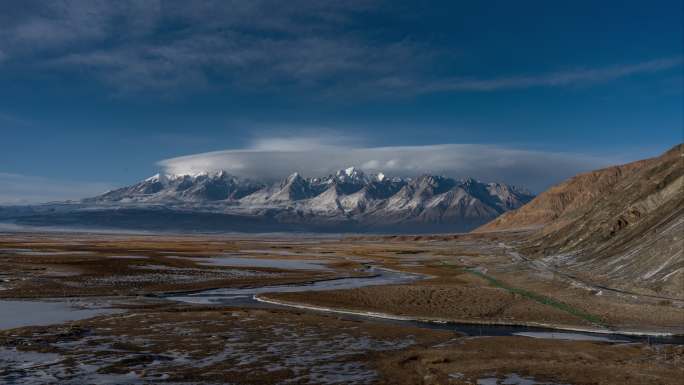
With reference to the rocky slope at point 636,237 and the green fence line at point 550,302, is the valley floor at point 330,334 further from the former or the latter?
the rocky slope at point 636,237

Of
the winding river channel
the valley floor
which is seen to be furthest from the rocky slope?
the winding river channel

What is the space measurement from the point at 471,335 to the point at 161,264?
57224 mm

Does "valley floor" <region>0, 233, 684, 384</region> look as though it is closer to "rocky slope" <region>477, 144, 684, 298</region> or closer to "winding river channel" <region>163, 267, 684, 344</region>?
"winding river channel" <region>163, 267, 684, 344</region>

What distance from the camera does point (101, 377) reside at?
69.2 ft

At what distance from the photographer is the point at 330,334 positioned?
30.6 metres

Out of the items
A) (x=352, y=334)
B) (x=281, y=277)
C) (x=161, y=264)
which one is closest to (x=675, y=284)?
(x=352, y=334)

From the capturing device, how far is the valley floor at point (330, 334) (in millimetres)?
22188

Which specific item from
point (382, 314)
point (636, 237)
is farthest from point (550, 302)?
point (636, 237)

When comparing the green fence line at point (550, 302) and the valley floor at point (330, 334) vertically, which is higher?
the valley floor at point (330, 334)

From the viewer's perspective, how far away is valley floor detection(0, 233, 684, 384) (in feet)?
72.8

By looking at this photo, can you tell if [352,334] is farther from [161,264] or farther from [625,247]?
[161,264]

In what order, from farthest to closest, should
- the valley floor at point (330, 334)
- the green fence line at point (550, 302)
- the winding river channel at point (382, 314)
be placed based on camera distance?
the green fence line at point (550, 302), the winding river channel at point (382, 314), the valley floor at point (330, 334)

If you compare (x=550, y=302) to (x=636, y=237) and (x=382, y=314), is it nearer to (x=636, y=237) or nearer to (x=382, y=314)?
(x=382, y=314)

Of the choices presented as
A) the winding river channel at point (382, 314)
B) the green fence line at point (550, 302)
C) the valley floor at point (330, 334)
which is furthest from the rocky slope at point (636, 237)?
the winding river channel at point (382, 314)
